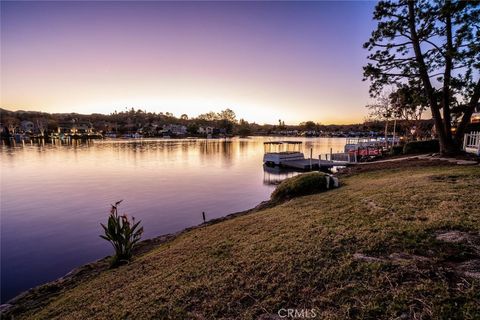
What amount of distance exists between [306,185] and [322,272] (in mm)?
7747

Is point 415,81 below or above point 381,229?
above

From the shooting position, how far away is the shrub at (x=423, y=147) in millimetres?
20719

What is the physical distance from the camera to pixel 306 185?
36.4 ft

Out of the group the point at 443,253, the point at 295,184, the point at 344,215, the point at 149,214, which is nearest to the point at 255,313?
the point at 443,253

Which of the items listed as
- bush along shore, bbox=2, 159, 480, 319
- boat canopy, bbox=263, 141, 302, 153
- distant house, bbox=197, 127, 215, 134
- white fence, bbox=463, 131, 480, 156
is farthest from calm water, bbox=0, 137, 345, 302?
distant house, bbox=197, 127, 215, 134

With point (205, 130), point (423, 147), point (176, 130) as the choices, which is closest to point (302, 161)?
point (423, 147)

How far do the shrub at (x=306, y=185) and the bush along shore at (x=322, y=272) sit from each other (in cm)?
419

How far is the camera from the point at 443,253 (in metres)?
3.53

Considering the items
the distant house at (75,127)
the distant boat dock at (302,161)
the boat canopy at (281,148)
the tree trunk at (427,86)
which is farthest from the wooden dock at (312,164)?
the distant house at (75,127)

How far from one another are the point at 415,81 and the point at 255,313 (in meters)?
18.2

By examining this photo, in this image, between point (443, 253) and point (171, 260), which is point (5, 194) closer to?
point (171, 260)

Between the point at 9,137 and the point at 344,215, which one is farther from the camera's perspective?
the point at 9,137

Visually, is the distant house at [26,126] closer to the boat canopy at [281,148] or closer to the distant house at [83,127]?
the distant house at [83,127]

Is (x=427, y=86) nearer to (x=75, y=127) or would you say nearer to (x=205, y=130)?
(x=205, y=130)
